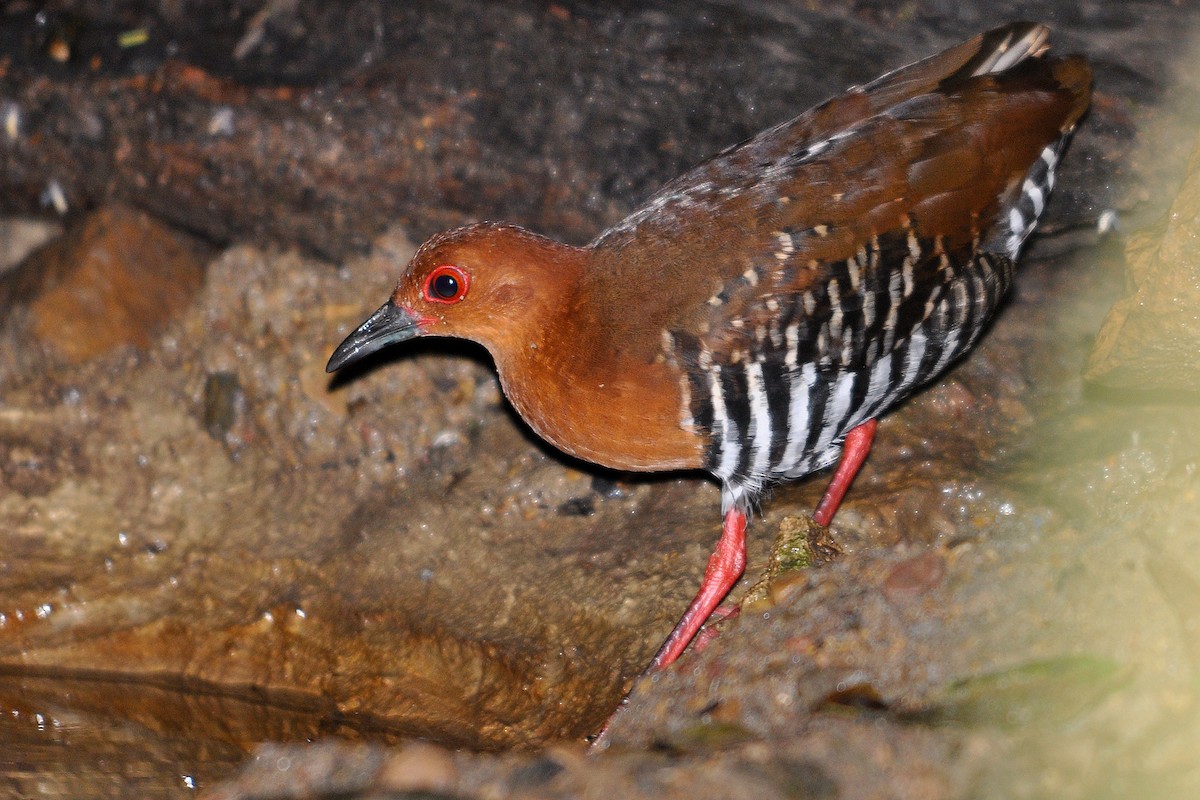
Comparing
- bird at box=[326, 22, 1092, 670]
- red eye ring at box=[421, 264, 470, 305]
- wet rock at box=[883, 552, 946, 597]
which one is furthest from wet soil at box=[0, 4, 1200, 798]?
red eye ring at box=[421, 264, 470, 305]

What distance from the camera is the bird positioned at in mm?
3545

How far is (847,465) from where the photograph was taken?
4.09m

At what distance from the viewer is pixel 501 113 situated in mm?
4840

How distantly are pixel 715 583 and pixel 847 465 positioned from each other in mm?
718

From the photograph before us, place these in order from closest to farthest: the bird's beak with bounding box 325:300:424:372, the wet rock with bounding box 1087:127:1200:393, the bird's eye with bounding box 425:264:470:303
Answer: the wet rock with bounding box 1087:127:1200:393 < the bird's eye with bounding box 425:264:470:303 < the bird's beak with bounding box 325:300:424:372

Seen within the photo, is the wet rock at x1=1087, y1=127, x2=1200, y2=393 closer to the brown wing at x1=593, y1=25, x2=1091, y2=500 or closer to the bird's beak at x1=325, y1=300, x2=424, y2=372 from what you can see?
the brown wing at x1=593, y1=25, x2=1091, y2=500

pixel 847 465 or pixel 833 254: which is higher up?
pixel 833 254

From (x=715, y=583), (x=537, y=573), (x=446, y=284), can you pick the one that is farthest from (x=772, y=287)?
(x=537, y=573)

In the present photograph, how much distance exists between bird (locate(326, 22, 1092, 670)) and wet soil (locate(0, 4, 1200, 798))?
407 mm

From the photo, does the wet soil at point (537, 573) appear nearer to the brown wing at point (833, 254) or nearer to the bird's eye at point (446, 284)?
the brown wing at point (833, 254)

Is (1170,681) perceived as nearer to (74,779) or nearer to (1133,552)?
(1133,552)

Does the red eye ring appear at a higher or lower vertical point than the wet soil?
higher

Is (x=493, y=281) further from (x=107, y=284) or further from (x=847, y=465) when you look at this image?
(x=107, y=284)

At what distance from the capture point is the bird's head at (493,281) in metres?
3.79
